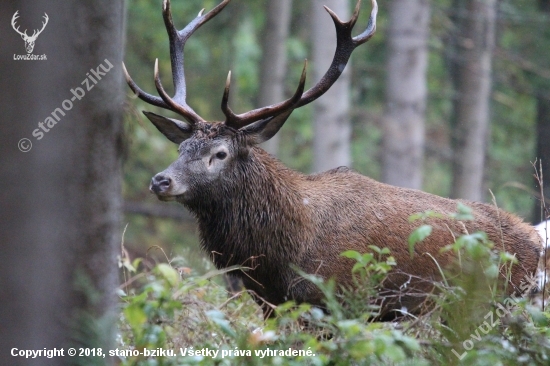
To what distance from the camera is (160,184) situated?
536cm

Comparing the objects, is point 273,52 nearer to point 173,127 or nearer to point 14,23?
point 173,127

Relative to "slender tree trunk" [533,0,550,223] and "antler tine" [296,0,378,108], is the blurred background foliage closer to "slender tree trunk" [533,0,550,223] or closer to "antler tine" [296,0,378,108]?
"slender tree trunk" [533,0,550,223]

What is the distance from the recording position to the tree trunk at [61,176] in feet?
10.6

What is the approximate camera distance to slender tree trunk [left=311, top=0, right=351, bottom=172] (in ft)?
42.1

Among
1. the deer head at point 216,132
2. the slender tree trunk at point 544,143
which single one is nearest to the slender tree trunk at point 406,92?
the slender tree trunk at point 544,143

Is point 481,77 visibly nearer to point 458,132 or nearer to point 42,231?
point 458,132

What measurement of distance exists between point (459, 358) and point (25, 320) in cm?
195

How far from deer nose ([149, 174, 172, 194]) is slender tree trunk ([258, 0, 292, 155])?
29.5ft

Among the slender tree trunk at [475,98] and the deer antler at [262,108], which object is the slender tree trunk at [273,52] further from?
the deer antler at [262,108]

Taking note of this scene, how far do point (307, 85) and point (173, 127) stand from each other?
10.3m

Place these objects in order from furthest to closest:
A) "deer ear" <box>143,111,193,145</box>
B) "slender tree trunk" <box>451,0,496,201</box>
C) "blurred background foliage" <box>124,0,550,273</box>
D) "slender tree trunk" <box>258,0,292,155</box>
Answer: "blurred background foliage" <box>124,0,550,273</box> < "slender tree trunk" <box>451,0,496,201</box> < "slender tree trunk" <box>258,0,292,155</box> < "deer ear" <box>143,111,193,145</box>

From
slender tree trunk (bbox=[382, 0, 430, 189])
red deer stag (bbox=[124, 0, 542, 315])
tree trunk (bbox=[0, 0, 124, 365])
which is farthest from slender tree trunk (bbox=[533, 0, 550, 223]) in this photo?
tree trunk (bbox=[0, 0, 124, 365])

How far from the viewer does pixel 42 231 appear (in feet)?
10.8

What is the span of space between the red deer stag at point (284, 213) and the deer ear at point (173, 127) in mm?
14
